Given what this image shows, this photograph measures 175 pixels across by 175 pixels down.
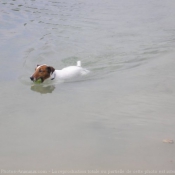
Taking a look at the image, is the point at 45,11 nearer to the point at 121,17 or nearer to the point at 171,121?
the point at 121,17

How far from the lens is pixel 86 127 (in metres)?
4.33

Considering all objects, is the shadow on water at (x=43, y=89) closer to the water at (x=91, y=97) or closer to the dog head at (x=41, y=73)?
the water at (x=91, y=97)

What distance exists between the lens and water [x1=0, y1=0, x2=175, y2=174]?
368cm

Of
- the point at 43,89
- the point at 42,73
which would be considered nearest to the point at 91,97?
the point at 43,89

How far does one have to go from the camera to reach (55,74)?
21.2 feet

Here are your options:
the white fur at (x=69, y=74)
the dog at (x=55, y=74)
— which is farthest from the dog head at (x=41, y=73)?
the white fur at (x=69, y=74)

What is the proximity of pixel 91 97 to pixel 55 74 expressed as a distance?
1.30 metres

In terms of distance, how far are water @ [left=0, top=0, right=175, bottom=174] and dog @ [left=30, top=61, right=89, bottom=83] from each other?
0.66 ft

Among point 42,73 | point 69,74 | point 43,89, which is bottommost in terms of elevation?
point 43,89

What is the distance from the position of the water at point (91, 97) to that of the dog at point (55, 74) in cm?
20

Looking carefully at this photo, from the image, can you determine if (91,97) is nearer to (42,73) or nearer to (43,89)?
(43,89)

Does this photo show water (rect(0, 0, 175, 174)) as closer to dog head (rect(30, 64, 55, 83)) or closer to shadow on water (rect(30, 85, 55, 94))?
shadow on water (rect(30, 85, 55, 94))

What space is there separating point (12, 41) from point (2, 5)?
5.77m

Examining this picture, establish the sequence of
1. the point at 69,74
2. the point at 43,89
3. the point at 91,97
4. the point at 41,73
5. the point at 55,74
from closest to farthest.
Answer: the point at 91,97 → the point at 43,89 → the point at 41,73 → the point at 55,74 → the point at 69,74
